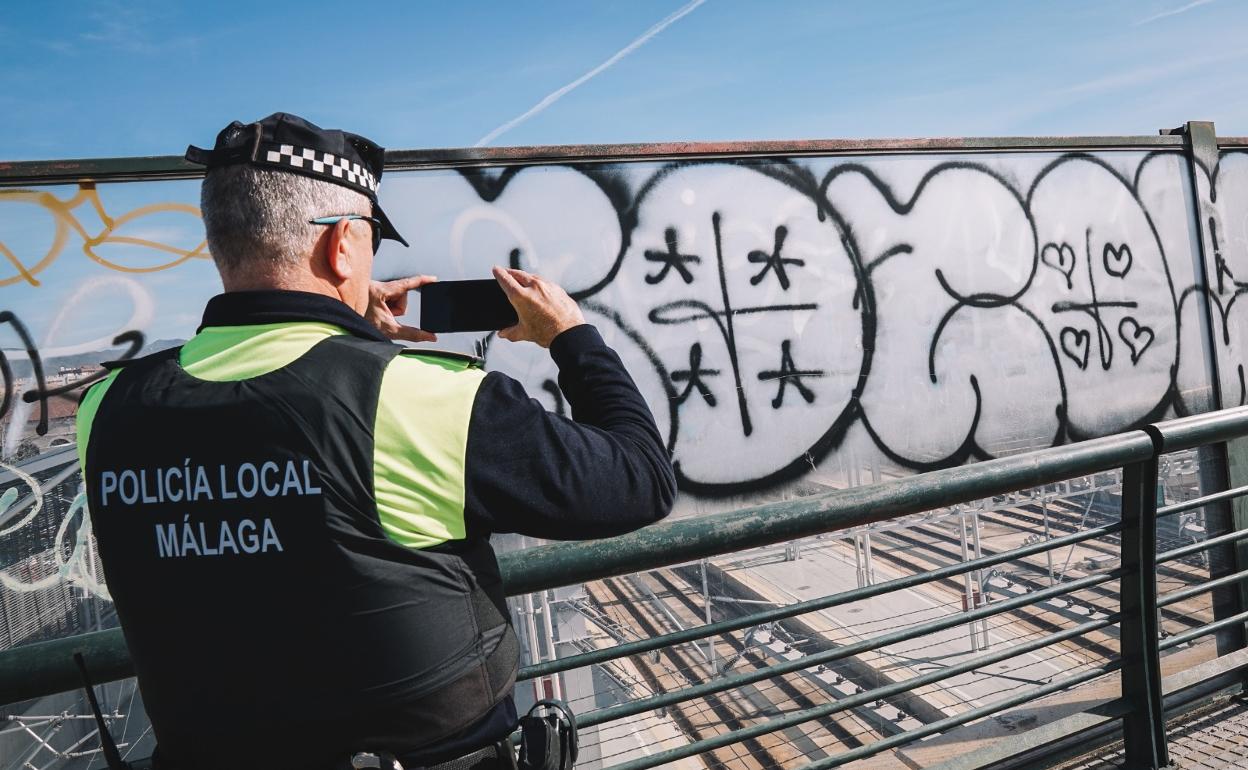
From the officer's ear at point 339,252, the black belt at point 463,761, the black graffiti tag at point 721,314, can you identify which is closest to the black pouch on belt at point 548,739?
the black belt at point 463,761

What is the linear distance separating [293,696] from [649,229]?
87.9 inches

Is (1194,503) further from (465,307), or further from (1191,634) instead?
(465,307)

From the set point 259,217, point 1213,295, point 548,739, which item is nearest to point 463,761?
point 548,739

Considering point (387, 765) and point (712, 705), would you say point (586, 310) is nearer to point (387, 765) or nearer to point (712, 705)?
point (387, 765)

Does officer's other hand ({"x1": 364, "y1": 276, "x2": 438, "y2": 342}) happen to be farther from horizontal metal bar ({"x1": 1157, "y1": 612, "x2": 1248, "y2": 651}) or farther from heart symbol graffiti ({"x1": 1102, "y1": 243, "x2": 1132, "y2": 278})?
heart symbol graffiti ({"x1": 1102, "y1": 243, "x2": 1132, "y2": 278})

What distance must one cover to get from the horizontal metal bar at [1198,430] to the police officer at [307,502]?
6.34 feet

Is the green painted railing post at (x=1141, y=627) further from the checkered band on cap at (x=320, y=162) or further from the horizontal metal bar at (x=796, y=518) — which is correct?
the checkered band on cap at (x=320, y=162)

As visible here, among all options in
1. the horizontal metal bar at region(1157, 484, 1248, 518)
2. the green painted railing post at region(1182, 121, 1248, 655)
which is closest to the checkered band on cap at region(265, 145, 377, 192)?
the horizontal metal bar at region(1157, 484, 1248, 518)

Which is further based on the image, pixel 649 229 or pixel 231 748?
pixel 649 229

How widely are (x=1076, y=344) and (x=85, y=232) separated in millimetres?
3927

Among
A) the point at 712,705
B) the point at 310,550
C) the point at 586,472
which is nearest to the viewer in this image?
the point at 310,550

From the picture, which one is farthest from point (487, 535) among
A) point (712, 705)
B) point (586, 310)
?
point (712, 705)

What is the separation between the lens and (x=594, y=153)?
295cm

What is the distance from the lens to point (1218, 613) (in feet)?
11.9
